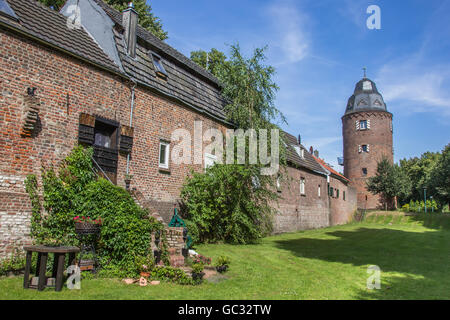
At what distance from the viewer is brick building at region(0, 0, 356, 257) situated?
8539 mm

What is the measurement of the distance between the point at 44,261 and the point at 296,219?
1982 cm

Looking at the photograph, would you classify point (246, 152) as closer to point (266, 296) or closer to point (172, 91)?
point (172, 91)

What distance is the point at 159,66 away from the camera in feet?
46.6

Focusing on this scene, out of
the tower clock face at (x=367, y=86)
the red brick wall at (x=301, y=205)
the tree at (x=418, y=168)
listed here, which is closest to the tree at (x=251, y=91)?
the red brick wall at (x=301, y=205)

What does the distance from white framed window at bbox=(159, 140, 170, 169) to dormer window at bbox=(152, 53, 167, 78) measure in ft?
9.17

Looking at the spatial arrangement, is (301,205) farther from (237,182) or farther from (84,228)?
(84,228)

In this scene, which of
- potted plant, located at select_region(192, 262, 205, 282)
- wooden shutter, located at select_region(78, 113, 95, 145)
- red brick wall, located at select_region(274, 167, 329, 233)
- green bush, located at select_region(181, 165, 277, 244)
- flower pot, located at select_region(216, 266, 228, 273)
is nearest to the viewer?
potted plant, located at select_region(192, 262, 205, 282)

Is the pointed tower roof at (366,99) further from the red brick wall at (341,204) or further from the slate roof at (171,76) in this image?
the slate roof at (171,76)

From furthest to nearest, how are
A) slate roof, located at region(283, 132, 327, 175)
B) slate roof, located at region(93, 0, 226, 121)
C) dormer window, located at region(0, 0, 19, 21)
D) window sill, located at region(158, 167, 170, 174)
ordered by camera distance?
slate roof, located at region(283, 132, 327, 175) < window sill, located at region(158, 167, 170, 174) < slate roof, located at region(93, 0, 226, 121) < dormer window, located at region(0, 0, 19, 21)

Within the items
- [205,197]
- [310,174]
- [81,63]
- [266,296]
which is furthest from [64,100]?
[310,174]

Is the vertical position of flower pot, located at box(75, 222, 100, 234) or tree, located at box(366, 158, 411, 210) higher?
tree, located at box(366, 158, 411, 210)

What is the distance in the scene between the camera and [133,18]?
44.8 feet

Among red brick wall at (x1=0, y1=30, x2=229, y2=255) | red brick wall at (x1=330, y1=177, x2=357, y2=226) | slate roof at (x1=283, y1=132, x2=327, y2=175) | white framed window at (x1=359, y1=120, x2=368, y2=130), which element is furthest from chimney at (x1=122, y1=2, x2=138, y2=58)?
white framed window at (x1=359, y1=120, x2=368, y2=130)

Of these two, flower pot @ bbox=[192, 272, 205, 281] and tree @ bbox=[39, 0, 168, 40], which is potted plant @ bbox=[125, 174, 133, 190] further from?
tree @ bbox=[39, 0, 168, 40]
